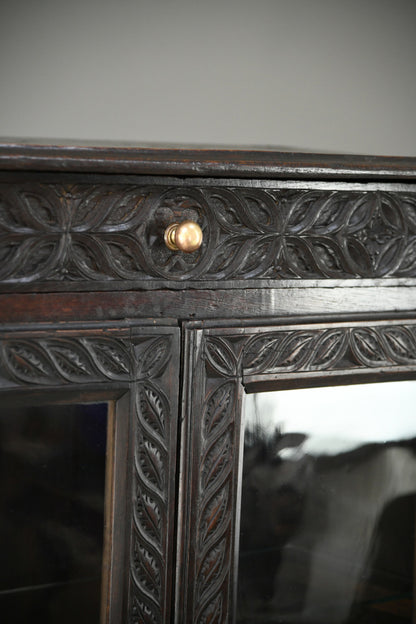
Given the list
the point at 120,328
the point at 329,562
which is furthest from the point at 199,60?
the point at 329,562

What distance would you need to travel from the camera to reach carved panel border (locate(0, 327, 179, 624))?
0.65 metres

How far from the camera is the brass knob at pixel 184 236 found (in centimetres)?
65

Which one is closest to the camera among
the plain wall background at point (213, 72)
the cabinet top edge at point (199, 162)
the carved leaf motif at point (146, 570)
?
the cabinet top edge at point (199, 162)

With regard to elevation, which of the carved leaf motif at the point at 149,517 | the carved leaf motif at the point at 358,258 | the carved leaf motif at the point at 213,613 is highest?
the carved leaf motif at the point at 358,258

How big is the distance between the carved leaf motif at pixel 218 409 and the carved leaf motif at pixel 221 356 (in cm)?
1

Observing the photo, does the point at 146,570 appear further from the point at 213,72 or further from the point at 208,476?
the point at 213,72

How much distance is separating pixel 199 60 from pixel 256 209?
0.68 meters

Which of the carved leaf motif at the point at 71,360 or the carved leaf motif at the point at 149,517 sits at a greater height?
the carved leaf motif at the point at 71,360

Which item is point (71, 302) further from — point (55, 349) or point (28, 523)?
point (28, 523)

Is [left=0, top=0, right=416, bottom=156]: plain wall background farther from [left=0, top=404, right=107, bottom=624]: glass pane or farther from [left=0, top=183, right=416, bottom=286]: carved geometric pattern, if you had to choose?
[left=0, top=404, right=107, bottom=624]: glass pane

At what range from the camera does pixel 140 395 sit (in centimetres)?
68

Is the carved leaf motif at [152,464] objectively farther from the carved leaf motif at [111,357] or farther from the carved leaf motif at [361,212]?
the carved leaf motif at [361,212]

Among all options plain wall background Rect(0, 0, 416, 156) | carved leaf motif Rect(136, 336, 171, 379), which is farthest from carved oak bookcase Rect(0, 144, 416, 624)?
plain wall background Rect(0, 0, 416, 156)

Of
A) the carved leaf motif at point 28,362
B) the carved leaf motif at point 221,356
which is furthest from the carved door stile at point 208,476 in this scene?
the carved leaf motif at point 28,362
